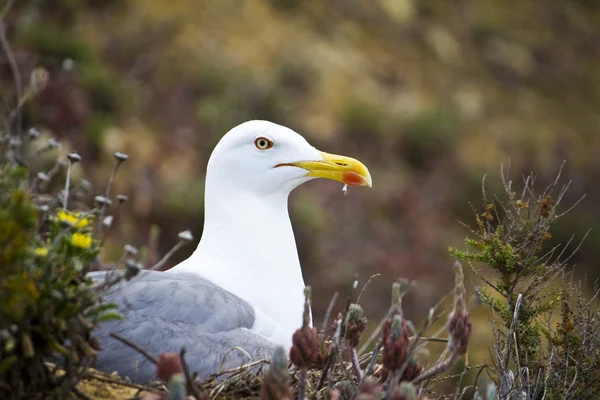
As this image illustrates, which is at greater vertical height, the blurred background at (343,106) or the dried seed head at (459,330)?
A: the dried seed head at (459,330)

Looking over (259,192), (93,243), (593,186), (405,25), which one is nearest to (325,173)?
(259,192)

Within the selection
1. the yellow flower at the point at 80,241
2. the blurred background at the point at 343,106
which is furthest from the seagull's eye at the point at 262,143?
the blurred background at the point at 343,106

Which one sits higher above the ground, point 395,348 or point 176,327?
point 395,348

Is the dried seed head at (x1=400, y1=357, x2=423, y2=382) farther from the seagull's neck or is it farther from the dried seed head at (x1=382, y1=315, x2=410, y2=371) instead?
the seagull's neck

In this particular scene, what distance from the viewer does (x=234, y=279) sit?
3354mm

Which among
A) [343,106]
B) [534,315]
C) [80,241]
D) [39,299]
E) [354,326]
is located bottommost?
[343,106]

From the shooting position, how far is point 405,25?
1320 centimetres

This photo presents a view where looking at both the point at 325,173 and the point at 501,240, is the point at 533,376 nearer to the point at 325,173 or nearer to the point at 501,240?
the point at 501,240

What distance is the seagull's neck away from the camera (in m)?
3.31

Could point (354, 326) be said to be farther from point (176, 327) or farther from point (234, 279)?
point (234, 279)

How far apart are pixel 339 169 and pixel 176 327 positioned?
112 cm

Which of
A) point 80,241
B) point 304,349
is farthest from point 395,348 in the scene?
point 80,241

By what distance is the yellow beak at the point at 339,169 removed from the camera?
3576 mm

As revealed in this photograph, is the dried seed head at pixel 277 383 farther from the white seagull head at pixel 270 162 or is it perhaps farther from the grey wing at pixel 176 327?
the white seagull head at pixel 270 162
